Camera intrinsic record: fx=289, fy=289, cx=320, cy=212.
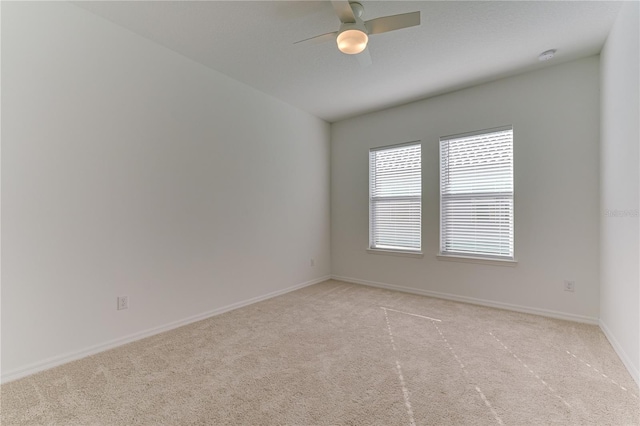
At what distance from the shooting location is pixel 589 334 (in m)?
2.64

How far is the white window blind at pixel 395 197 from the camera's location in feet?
13.5

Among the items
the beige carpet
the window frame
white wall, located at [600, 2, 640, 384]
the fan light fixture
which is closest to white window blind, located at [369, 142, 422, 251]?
the window frame

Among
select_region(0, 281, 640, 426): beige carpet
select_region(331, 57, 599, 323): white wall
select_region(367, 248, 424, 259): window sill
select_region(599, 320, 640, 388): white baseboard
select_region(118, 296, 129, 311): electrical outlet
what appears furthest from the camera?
select_region(367, 248, 424, 259): window sill

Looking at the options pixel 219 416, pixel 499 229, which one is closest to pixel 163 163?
pixel 219 416

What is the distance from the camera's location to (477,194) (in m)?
3.55

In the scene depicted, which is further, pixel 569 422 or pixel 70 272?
pixel 70 272

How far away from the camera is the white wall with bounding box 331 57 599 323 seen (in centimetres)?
291

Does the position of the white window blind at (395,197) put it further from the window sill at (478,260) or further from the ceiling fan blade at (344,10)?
the ceiling fan blade at (344,10)

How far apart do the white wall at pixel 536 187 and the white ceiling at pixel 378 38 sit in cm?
26

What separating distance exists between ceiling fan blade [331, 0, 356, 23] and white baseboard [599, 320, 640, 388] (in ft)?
9.87

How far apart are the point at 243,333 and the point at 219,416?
3.64 ft

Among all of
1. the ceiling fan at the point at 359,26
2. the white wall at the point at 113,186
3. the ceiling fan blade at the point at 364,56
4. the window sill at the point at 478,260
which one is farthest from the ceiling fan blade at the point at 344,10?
the window sill at the point at 478,260

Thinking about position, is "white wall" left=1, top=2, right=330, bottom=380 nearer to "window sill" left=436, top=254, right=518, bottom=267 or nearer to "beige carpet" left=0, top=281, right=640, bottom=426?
"beige carpet" left=0, top=281, right=640, bottom=426

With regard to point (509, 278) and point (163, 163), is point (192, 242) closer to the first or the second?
point (163, 163)
